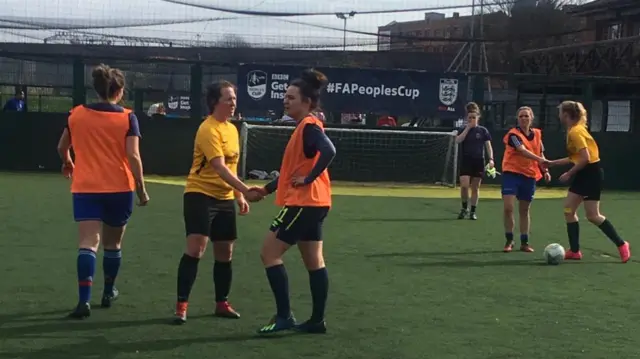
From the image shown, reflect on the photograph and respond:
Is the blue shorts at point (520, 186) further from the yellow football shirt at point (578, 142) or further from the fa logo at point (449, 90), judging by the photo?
the fa logo at point (449, 90)

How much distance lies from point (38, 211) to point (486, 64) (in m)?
20.1

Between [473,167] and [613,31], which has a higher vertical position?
[613,31]

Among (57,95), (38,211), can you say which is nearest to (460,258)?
(38,211)

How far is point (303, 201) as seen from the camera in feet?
18.7

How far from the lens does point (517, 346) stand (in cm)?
573

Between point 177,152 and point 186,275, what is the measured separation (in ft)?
46.2

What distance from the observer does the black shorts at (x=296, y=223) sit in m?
5.69

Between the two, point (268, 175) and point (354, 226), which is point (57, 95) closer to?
point (268, 175)

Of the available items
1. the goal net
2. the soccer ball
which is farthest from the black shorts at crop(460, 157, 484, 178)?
the goal net

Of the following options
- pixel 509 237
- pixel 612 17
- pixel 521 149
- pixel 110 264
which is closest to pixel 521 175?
pixel 521 149

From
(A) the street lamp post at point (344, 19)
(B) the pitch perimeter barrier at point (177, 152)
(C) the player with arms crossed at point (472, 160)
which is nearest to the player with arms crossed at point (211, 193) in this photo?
(C) the player with arms crossed at point (472, 160)

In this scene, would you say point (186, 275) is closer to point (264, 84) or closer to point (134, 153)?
point (134, 153)

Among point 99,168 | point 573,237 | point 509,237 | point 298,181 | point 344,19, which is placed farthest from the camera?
point 344,19

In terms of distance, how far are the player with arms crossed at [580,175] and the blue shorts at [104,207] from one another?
5.09m
